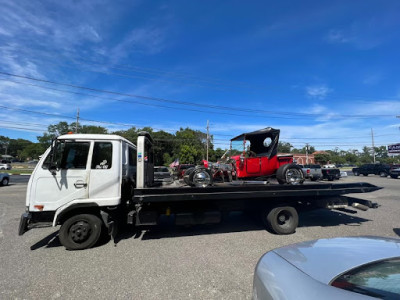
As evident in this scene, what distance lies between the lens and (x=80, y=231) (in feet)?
14.9

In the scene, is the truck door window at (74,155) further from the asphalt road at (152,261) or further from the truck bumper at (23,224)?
the asphalt road at (152,261)

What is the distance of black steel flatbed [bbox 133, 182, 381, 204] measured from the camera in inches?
185

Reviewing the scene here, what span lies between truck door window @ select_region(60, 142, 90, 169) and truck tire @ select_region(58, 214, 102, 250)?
3.52ft

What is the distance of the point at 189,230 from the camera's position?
5797mm

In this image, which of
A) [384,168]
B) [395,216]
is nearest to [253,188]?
[395,216]

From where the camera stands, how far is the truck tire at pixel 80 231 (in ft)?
14.7

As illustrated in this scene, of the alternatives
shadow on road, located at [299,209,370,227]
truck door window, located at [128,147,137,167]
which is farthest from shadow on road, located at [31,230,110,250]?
shadow on road, located at [299,209,370,227]

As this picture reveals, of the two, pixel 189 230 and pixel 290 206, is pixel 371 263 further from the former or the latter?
pixel 189 230

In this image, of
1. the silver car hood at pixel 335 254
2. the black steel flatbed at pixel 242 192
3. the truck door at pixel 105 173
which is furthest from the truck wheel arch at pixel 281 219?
the truck door at pixel 105 173

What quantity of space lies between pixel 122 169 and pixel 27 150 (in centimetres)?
11328

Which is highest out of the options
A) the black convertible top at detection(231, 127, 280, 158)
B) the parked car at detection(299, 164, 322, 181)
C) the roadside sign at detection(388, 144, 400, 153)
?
the roadside sign at detection(388, 144, 400, 153)

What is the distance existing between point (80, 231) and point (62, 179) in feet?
3.74

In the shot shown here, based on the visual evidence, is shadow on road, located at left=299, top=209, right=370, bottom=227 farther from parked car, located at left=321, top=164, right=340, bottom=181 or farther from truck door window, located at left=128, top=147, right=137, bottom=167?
parked car, located at left=321, top=164, right=340, bottom=181

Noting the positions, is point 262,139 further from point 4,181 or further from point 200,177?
point 4,181
